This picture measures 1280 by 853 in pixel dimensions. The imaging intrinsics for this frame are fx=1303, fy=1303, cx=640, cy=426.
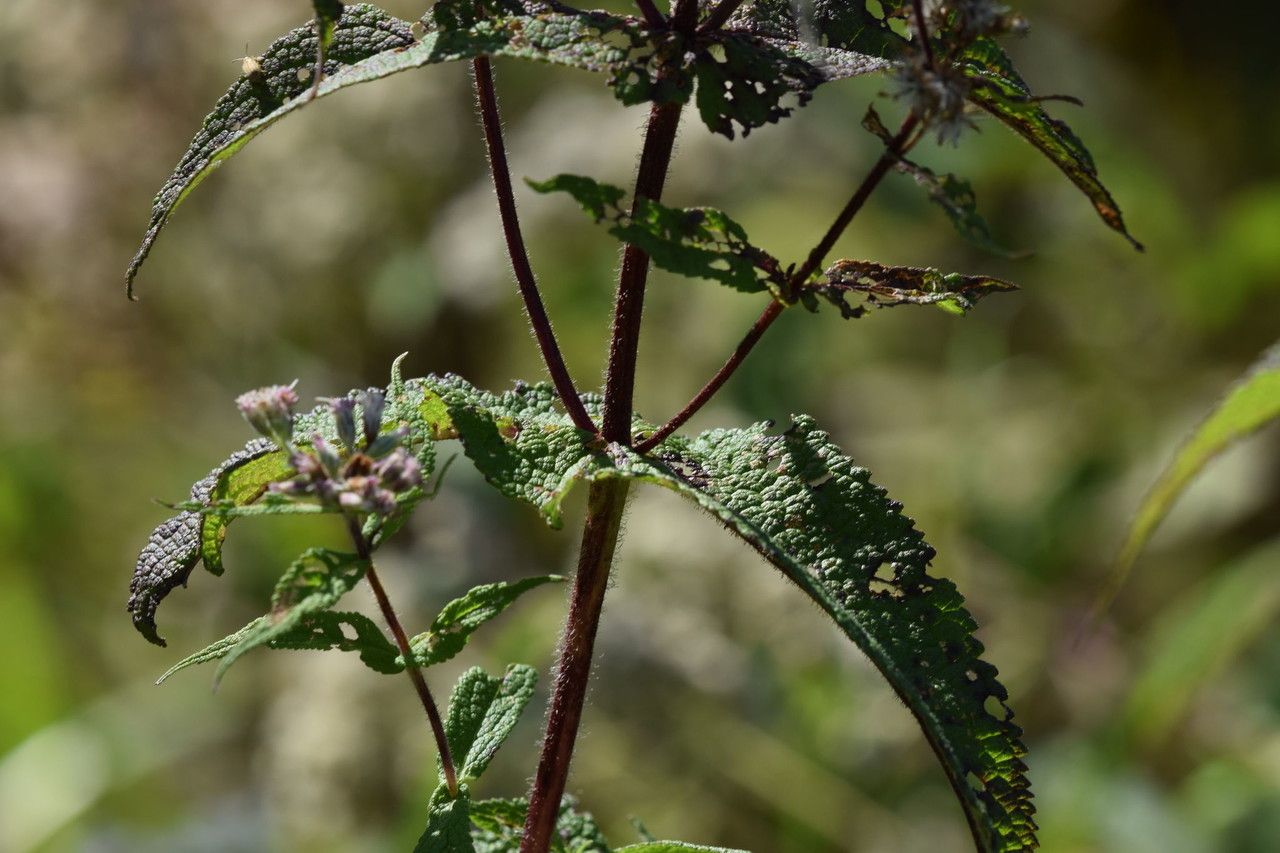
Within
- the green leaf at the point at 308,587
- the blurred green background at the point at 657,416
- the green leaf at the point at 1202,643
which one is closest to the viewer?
the green leaf at the point at 308,587

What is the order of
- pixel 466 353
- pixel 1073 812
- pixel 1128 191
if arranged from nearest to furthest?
pixel 1073 812 → pixel 1128 191 → pixel 466 353

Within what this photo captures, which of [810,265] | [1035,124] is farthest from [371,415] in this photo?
[1035,124]

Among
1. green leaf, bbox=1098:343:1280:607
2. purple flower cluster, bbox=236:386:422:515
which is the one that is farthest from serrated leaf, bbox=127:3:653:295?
green leaf, bbox=1098:343:1280:607

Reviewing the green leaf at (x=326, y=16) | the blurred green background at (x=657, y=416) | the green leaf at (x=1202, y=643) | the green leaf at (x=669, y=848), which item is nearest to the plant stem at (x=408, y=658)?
the green leaf at (x=669, y=848)

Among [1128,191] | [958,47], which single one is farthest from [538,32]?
[1128,191]

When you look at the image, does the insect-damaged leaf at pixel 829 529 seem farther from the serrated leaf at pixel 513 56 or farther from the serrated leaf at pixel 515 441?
the serrated leaf at pixel 513 56

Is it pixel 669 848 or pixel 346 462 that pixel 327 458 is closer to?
pixel 346 462

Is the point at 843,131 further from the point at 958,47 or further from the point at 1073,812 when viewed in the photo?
the point at 958,47
